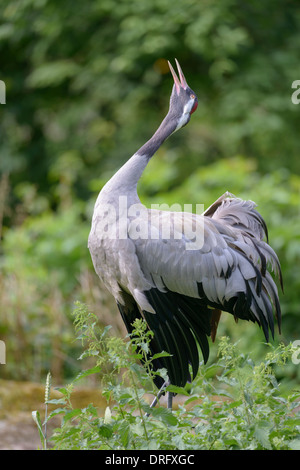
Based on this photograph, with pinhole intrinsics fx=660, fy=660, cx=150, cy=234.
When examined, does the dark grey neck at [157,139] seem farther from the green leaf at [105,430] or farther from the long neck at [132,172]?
the green leaf at [105,430]

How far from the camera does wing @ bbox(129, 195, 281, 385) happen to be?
2.72m

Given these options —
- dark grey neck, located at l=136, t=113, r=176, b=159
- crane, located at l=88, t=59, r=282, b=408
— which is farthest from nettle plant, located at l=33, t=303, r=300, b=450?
dark grey neck, located at l=136, t=113, r=176, b=159

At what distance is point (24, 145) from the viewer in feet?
28.2

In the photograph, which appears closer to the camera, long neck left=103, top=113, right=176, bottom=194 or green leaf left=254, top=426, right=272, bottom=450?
green leaf left=254, top=426, right=272, bottom=450

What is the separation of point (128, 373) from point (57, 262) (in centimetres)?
335

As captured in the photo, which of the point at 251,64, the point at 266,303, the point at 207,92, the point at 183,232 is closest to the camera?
the point at 183,232

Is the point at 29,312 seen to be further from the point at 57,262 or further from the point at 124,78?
the point at 124,78

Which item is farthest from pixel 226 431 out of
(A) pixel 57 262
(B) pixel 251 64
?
(B) pixel 251 64

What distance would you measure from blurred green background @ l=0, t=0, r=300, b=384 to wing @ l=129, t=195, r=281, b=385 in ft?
7.02

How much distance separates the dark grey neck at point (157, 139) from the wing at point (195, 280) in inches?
11.3

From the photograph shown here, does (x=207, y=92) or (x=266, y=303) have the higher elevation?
(x=207, y=92)

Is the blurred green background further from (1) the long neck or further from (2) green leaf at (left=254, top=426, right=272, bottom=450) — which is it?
(2) green leaf at (left=254, top=426, right=272, bottom=450)

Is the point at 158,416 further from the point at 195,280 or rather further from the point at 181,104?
the point at 181,104

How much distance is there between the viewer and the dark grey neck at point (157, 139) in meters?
2.86
